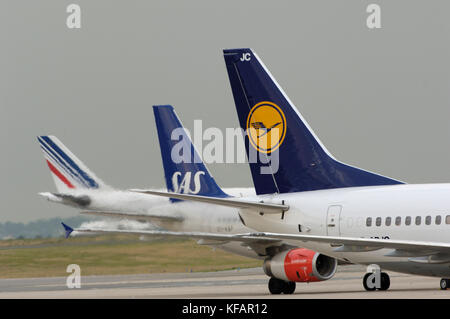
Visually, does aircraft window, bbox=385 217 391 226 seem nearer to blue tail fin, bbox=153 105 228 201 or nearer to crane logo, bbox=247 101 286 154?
crane logo, bbox=247 101 286 154

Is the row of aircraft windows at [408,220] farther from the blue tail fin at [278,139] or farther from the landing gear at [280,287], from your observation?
the landing gear at [280,287]

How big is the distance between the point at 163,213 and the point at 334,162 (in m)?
13.9

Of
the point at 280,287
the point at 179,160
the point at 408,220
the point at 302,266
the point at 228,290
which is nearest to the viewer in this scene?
the point at 408,220

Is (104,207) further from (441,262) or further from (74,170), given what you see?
(441,262)

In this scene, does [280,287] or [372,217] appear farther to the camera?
[280,287]

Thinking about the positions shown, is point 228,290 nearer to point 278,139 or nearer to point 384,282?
point 384,282

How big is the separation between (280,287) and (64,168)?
24758 millimetres

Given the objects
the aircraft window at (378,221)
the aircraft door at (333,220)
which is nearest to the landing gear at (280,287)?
the aircraft door at (333,220)

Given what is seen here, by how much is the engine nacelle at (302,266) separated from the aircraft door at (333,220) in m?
2.62

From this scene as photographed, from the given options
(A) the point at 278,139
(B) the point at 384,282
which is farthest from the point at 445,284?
(A) the point at 278,139

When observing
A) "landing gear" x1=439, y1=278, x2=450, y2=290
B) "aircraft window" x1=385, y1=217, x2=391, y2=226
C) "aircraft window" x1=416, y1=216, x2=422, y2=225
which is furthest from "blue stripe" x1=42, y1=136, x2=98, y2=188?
"aircraft window" x1=416, y1=216, x2=422, y2=225

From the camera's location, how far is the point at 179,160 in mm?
39531

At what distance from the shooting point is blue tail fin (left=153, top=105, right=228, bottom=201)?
38.5m
